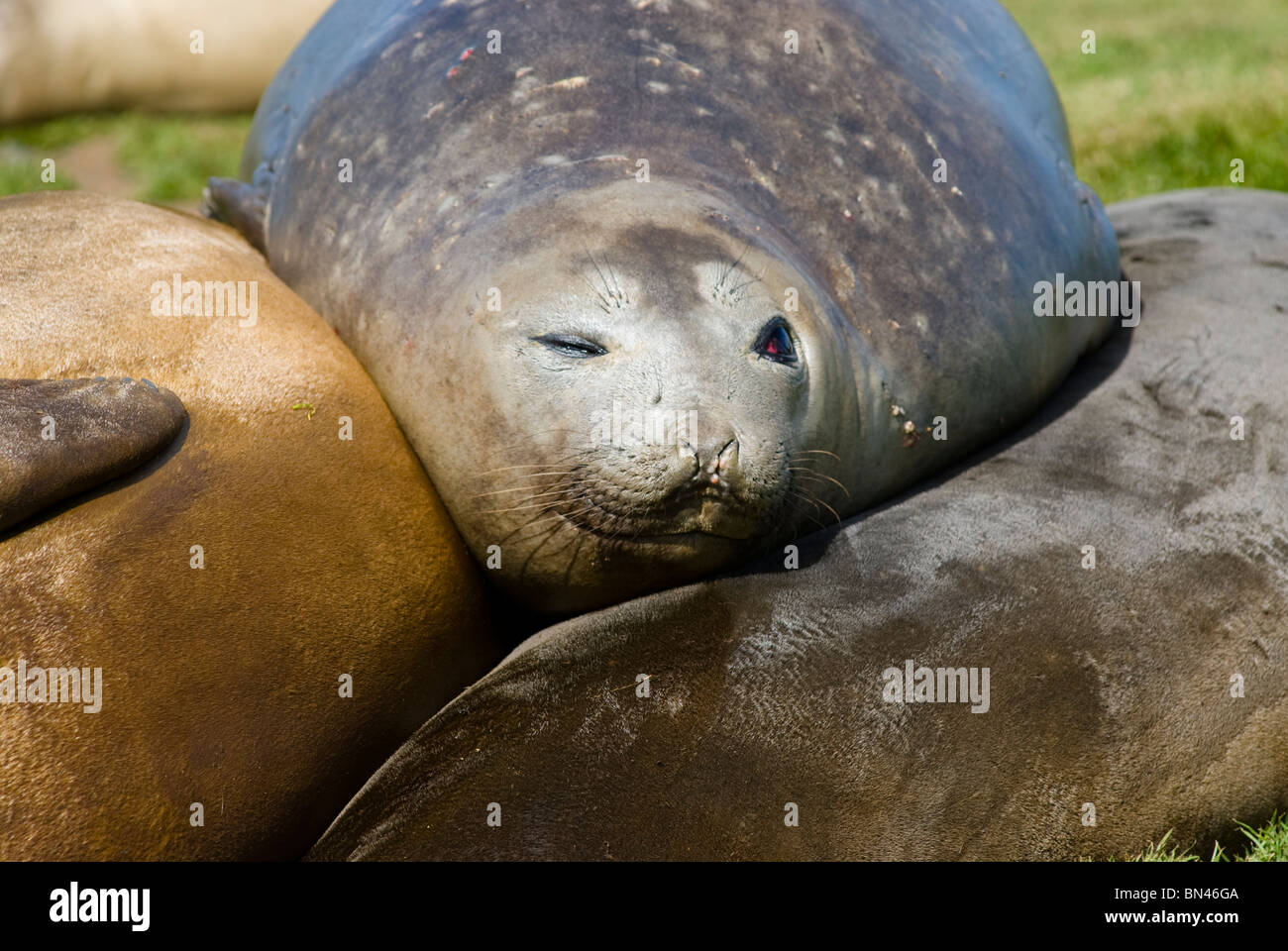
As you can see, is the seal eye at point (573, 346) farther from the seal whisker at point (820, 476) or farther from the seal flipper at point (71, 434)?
the seal flipper at point (71, 434)

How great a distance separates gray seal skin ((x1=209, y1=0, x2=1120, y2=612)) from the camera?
8.72 ft

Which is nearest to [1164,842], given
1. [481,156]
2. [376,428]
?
[376,428]

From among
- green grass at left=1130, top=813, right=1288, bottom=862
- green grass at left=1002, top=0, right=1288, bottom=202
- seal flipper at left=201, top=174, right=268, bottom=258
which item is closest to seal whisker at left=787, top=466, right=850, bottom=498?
green grass at left=1130, top=813, right=1288, bottom=862

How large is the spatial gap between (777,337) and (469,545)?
2.60 feet

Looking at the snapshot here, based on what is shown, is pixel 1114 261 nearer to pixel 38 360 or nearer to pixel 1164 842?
pixel 1164 842

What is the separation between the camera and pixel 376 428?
2939 millimetres

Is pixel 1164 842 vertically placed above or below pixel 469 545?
below

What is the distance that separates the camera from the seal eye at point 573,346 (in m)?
2.66

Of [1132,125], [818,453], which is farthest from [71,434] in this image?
[1132,125]

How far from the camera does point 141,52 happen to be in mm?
8555

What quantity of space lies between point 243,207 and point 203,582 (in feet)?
4.92

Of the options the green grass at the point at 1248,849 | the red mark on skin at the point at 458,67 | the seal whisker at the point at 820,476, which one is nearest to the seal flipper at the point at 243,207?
the red mark on skin at the point at 458,67

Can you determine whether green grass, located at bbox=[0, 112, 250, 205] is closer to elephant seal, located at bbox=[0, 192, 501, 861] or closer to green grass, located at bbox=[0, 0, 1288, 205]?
green grass, located at bbox=[0, 0, 1288, 205]

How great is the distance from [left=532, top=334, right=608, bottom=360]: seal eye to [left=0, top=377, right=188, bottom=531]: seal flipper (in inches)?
29.7
